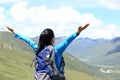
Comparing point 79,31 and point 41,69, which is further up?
point 79,31

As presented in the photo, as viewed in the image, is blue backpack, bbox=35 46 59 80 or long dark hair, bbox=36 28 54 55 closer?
blue backpack, bbox=35 46 59 80

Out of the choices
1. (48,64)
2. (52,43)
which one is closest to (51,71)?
(48,64)

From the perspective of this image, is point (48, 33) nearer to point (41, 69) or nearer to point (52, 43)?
point (52, 43)

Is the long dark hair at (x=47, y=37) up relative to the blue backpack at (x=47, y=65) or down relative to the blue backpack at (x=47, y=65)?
up

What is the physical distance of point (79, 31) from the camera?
11547 millimetres

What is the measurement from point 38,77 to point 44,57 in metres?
0.66

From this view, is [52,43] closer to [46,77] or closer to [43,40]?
[43,40]

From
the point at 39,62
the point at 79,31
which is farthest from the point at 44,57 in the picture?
the point at 79,31

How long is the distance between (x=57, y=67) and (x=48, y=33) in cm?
113

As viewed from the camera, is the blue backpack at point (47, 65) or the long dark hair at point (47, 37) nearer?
the blue backpack at point (47, 65)

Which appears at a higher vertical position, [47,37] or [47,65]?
[47,37]

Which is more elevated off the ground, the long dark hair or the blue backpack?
the long dark hair

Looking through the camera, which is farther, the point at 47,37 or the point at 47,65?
the point at 47,37

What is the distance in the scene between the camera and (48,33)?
37.7 ft
